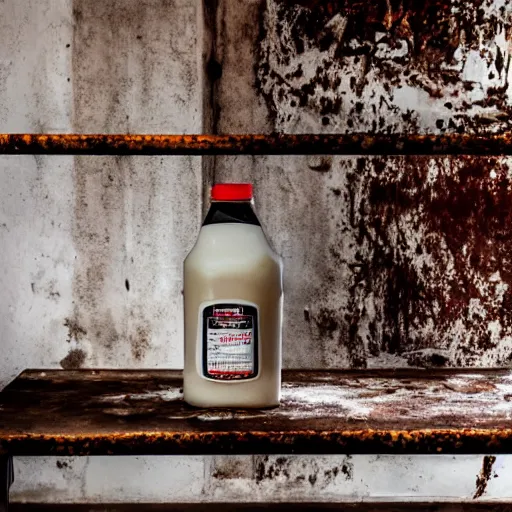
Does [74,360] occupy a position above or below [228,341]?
below

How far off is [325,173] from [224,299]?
55 centimetres

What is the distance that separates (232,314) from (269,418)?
0.47 feet

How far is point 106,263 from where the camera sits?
1.36 meters

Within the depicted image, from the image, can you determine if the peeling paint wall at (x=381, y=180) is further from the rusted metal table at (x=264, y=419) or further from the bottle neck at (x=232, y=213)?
the bottle neck at (x=232, y=213)

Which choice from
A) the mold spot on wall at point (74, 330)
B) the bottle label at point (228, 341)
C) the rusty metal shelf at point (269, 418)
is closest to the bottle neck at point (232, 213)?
the bottle label at point (228, 341)

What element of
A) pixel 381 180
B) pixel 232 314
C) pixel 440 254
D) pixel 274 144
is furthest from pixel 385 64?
pixel 232 314

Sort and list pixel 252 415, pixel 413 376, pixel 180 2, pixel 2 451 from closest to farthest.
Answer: pixel 2 451
pixel 252 415
pixel 413 376
pixel 180 2

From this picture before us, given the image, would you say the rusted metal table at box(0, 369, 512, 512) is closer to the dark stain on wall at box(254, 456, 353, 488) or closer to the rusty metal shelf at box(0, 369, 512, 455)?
the rusty metal shelf at box(0, 369, 512, 455)

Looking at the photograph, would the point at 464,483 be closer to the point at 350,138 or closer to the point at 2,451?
the point at 350,138

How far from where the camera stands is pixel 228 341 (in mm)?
894

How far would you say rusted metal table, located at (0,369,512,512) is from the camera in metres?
0.80

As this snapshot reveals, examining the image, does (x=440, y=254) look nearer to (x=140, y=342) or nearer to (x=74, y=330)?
(x=140, y=342)

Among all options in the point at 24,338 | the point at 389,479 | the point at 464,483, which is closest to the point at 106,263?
the point at 24,338

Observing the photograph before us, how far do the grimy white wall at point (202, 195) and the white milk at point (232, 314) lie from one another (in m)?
0.43
